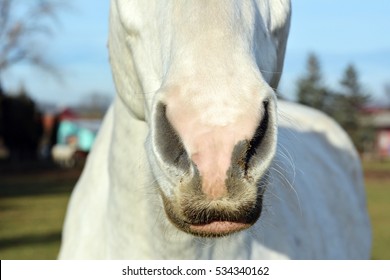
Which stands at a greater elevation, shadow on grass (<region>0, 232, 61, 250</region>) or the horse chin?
the horse chin

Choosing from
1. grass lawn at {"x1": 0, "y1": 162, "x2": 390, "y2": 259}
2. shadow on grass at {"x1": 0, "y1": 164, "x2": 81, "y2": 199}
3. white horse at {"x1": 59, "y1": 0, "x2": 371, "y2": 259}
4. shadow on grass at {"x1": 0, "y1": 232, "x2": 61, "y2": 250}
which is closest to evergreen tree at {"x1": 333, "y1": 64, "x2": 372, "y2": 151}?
grass lawn at {"x1": 0, "y1": 162, "x2": 390, "y2": 259}

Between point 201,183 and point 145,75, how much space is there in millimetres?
557

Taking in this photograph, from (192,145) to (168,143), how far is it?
0.09m

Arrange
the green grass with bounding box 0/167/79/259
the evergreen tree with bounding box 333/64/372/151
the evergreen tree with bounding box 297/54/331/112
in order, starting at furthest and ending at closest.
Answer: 1. the evergreen tree with bounding box 333/64/372/151
2. the evergreen tree with bounding box 297/54/331/112
3. the green grass with bounding box 0/167/79/259

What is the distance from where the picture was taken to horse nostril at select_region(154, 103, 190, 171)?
5.10 ft

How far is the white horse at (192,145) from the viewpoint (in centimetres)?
152

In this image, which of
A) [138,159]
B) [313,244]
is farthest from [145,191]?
[313,244]

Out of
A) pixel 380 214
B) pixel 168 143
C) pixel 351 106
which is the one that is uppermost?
pixel 168 143

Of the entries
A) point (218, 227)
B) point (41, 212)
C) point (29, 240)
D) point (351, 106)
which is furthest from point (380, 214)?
point (351, 106)

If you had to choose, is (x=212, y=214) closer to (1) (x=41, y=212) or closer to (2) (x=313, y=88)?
(1) (x=41, y=212)

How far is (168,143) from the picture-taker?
1571mm

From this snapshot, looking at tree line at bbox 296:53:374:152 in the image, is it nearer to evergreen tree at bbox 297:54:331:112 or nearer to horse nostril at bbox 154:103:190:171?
evergreen tree at bbox 297:54:331:112

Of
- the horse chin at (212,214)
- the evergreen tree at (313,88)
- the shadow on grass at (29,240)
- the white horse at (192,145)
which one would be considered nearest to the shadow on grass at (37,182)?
the shadow on grass at (29,240)

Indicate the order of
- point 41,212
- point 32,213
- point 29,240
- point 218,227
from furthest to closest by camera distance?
point 41,212 < point 32,213 < point 29,240 < point 218,227
